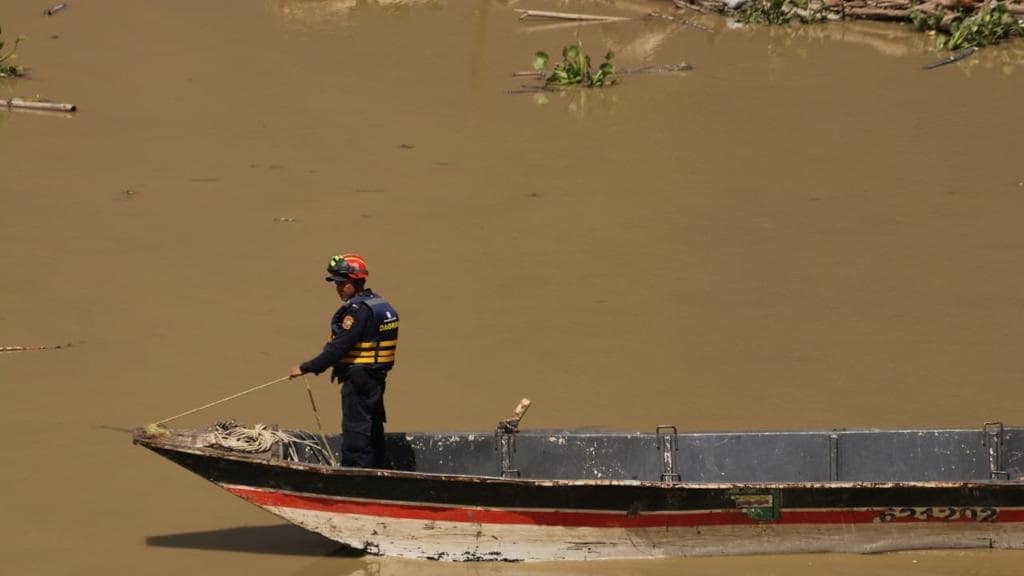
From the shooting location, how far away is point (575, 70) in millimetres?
17031

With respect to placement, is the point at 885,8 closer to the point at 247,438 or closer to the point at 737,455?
the point at 737,455

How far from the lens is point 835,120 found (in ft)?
52.2

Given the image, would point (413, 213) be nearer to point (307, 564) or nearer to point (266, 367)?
point (266, 367)

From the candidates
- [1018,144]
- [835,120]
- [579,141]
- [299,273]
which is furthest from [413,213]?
[1018,144]

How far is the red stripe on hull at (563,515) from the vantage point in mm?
8250

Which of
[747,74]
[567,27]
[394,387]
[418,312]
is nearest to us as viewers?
[394,387]

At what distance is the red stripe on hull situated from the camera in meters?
8.25

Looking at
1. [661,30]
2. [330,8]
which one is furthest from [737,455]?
[330,8]

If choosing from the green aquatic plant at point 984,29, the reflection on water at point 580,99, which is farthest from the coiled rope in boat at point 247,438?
the green aquatic plant at point 984,29

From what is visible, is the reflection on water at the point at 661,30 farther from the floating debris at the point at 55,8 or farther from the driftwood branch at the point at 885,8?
the floating debris at the point at 55,8

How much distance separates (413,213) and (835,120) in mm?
4578

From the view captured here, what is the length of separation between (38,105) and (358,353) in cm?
880

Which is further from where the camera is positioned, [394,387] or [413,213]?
[413,213]

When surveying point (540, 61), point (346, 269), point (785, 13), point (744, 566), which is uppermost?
point (785, 13)
